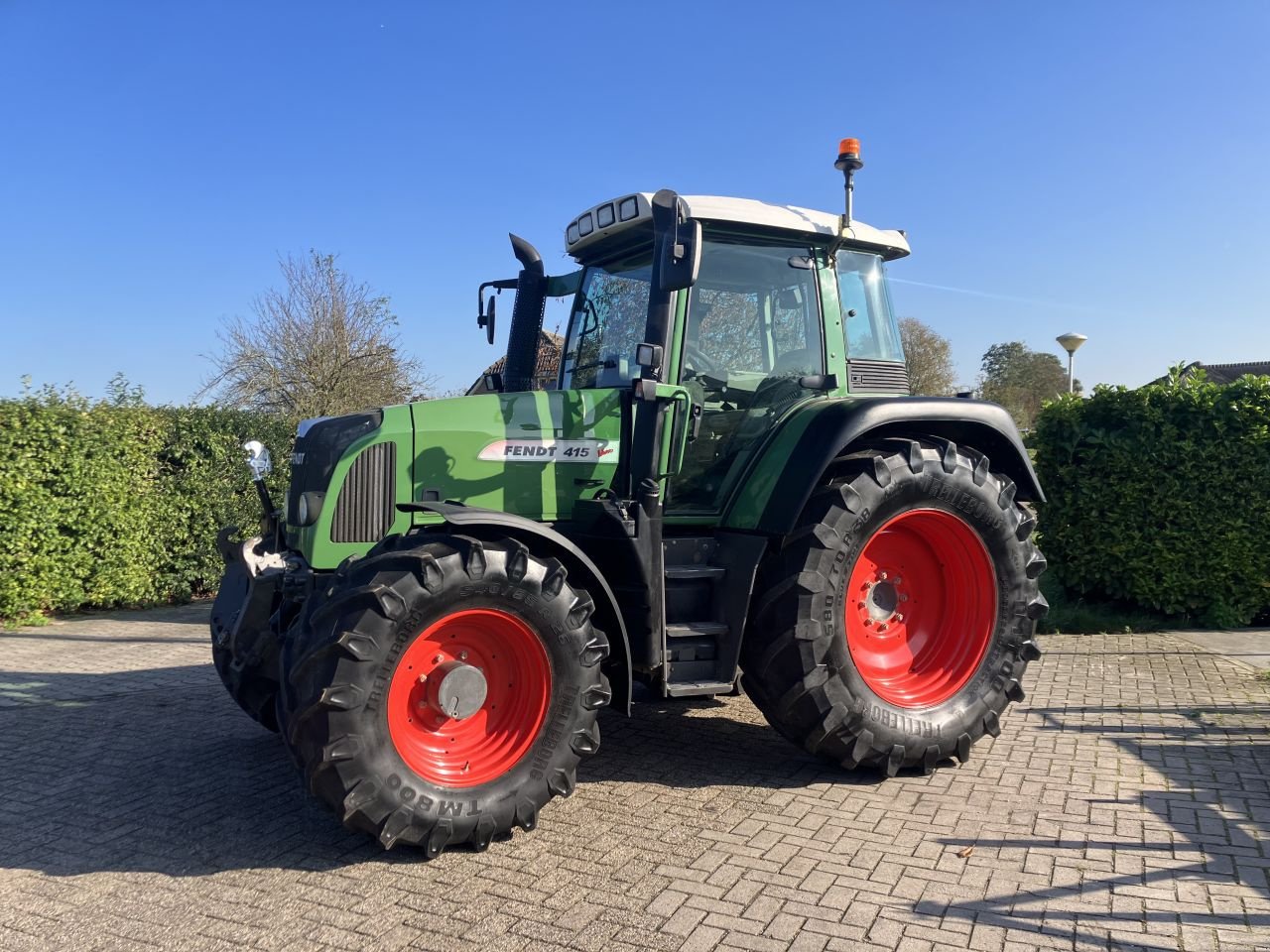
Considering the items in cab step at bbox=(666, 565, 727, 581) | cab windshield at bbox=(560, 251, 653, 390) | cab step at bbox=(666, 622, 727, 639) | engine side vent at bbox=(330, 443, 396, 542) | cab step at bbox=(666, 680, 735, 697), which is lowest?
cab step at bbox=(666, 680, 735, 697)

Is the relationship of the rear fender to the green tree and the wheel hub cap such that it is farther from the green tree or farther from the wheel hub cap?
the green tree

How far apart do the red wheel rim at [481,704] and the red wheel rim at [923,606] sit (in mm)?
1775

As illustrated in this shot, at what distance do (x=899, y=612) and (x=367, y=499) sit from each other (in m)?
2.79

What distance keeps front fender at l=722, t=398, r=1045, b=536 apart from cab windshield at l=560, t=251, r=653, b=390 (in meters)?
0.80

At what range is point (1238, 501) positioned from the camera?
27.6ft

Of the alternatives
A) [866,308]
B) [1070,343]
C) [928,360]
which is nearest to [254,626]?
[866,308]

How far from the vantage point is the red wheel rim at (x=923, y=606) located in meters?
5.06

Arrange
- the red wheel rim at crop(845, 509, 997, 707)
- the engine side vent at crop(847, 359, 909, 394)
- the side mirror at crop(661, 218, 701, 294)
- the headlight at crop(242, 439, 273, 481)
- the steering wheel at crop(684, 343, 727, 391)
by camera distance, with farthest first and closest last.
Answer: the engine side vent at crop(847, 359, 909, 394) < the red wheel rim at crop(845, 509, 997, 707) < the headlight at crop(242, 439, 273, 481) < the steering wheel at crop(684, 343, 727, 391) < the side mirror at crop(661, 218, 701, 294)

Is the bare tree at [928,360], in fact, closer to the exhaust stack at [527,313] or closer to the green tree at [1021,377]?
the green tree at [1021,377]

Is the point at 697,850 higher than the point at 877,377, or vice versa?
the point at 877,377

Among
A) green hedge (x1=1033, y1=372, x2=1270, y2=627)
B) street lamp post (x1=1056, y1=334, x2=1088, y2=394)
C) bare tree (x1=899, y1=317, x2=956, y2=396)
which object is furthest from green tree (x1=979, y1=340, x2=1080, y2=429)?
green hedge (x1=1033, y1=372, x2=1270, y2=627)

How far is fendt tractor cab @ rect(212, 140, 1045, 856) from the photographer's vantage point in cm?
376

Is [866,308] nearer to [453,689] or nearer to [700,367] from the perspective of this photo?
[700,367]

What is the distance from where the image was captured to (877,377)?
545 cm
